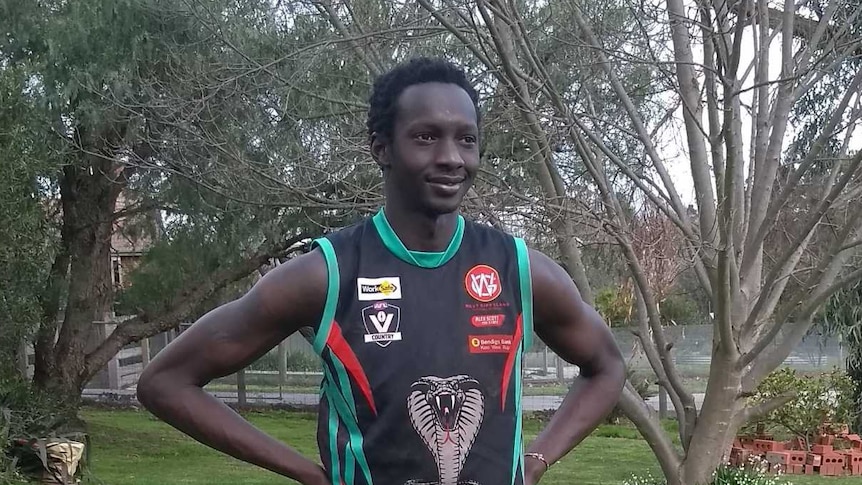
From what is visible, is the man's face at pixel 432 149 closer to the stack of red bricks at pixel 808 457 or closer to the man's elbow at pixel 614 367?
the man's elbow at pixel 614 367

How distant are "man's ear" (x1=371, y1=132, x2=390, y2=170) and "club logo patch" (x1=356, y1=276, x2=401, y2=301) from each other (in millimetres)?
224

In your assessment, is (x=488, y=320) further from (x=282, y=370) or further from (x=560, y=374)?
(x=282, y=370)

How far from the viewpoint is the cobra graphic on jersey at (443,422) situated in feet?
5.10

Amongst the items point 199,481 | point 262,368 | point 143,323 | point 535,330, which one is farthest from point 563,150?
point 262,368

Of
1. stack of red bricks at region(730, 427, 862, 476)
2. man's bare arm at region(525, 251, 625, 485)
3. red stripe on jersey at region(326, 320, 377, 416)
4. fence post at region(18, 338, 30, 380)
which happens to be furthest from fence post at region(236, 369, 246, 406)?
Answer: red stripe on jersey at region(326, 320, 377, 416)

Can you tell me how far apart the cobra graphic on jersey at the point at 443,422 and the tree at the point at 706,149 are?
311cm

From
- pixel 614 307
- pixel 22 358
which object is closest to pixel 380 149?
pixel 22 358

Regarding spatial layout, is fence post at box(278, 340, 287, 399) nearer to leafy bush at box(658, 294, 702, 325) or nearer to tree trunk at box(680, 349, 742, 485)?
leafy bush at box(658, 294, 702, 325)

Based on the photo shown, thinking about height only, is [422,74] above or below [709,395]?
above

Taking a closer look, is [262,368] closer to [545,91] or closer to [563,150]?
[563,150]

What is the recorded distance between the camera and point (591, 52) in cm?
510

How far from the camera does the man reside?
156 centimetres

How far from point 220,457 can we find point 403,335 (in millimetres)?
10196

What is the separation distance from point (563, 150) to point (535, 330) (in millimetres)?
4314
